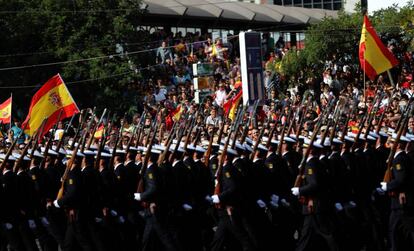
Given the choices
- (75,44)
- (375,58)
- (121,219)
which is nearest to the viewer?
(121,219)

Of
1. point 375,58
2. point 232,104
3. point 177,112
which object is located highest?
point 375,58

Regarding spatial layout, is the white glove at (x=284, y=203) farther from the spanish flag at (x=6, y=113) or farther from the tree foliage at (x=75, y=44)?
the tree foliage at (x=75, y=44)

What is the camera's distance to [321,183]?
15211mm

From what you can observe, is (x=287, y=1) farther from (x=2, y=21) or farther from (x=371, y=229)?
(x=371, y=229)

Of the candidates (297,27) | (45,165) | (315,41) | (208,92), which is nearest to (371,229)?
(45,165)

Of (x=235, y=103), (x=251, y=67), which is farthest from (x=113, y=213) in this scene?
(x=235, y=103)

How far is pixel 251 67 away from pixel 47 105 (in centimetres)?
419

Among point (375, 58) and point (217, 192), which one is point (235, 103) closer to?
point (375, 58)

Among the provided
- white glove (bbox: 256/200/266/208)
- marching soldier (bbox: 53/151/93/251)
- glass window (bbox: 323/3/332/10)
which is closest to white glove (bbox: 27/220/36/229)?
marching soldier (bbox: 53/151/93/251)

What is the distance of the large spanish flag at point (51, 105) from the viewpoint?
2195 cm

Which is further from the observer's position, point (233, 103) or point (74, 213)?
point (233, 103)

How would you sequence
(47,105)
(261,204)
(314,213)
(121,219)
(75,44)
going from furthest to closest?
(75,44) < (47,105) < (121,219) < (261,204) < (314,213)

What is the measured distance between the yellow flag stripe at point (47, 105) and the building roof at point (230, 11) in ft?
36.9

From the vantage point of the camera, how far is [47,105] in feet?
72.8
